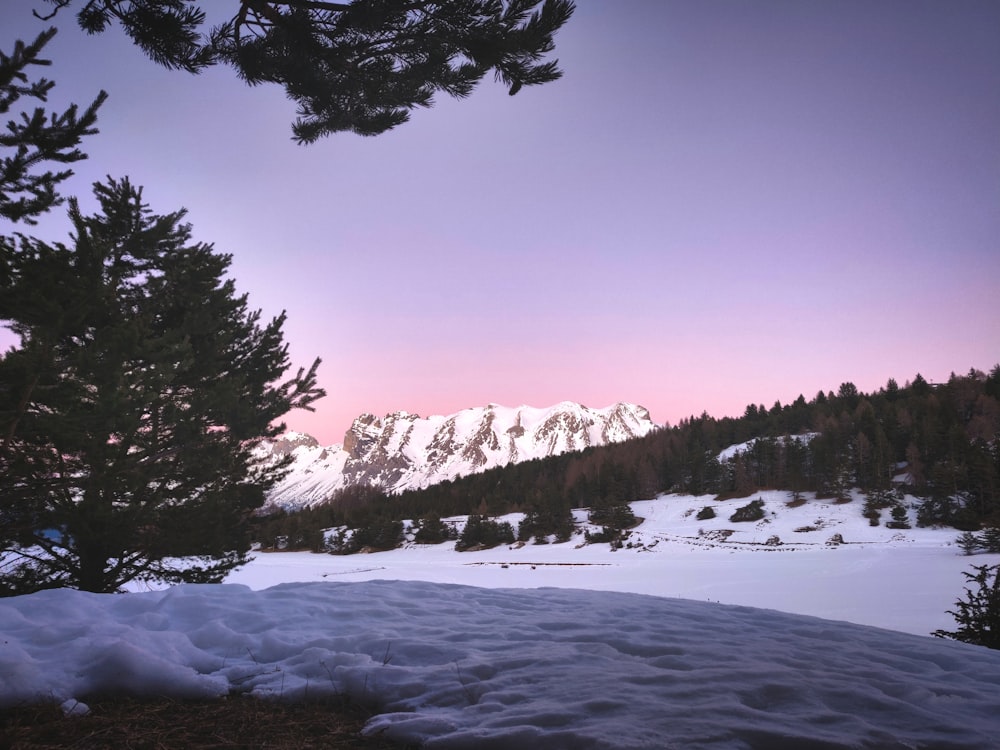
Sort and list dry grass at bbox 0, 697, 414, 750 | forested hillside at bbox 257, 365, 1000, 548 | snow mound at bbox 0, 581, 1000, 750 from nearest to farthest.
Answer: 1. dry grass at bbox 0, 697, 414, 750
2. snow mound at bbox 0, 581, 1000, 750
3. forested hillside at bbox 257, 365, 1000, 548

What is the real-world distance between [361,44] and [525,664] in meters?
4.61

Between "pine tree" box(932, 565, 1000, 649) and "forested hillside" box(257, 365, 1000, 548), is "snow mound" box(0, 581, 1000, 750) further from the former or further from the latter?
"forested hillside" box(257, 365, 1000, 548)

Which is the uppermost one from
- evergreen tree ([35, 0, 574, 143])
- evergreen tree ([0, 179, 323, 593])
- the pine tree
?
evergreen tree ([35, 0, 574, 143])

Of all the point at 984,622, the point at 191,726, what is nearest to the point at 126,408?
the point at 191,726

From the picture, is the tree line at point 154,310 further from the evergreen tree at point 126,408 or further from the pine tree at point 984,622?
the pine tree at point 984,622

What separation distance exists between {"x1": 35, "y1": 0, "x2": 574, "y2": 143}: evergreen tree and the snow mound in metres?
4.08

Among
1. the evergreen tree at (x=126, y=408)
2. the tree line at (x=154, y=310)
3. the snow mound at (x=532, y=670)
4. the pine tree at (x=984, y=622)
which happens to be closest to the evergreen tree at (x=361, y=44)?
the tree line at (x=154, y=310)

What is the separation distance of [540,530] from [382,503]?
37.6 meters

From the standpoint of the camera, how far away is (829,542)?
32812mm

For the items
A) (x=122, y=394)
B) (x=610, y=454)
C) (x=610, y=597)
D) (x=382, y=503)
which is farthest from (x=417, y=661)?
(x=610, y=454)

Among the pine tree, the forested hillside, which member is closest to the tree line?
the pine tree

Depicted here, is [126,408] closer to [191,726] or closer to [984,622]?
[191,726]

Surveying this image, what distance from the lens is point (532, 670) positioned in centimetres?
322

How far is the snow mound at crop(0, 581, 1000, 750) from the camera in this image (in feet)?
7.79
